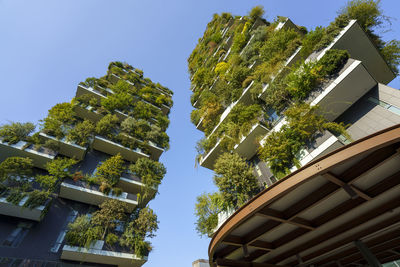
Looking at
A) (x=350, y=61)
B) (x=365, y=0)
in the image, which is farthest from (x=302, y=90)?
(x=365, y=0)

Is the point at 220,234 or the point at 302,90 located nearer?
the point at 220,234

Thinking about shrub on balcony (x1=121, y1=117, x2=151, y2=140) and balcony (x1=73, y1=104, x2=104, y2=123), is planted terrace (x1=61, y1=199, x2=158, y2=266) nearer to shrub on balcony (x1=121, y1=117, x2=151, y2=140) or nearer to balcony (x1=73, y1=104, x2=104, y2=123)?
shrub on balcony (x1=121, y1=117, x2=151, y2=140)

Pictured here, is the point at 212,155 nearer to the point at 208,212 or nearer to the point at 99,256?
the point at 208,212

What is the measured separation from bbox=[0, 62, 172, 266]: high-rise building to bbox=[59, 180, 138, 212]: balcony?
2.6 inches

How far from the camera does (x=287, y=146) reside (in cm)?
941

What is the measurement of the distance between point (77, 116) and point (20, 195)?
1128 centimetres

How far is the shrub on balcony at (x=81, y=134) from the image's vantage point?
1633 centimetres

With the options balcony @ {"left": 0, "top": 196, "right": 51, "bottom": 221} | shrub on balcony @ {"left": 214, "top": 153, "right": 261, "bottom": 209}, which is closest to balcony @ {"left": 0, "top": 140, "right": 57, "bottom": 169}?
balcony @ {"left": 0, "top": 196, "right": 51, "bottom": 221}

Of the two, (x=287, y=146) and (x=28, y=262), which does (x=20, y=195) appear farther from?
(x=287, y=146)

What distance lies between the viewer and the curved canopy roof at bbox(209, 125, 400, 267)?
130 inches

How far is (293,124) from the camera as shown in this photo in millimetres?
9273

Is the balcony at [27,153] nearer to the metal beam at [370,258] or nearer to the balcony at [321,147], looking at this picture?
the balcony at [321,147]

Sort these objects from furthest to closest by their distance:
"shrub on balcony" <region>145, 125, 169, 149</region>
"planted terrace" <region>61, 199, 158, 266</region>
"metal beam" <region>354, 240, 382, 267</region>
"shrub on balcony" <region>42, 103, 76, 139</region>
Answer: "shrub on balcony" <region>145, 125, 169, 149</region>
"shrub on balcony" <region>42, 103, 76, 139</region>
"planted terrace" <region>61, 199, 158, 266</region>
"metal beam" <region>354, 240, 382, 267</region>

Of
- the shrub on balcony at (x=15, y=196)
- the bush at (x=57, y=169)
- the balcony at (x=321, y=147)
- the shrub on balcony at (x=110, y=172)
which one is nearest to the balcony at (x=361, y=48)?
the balcony at (x=321, y=147)
